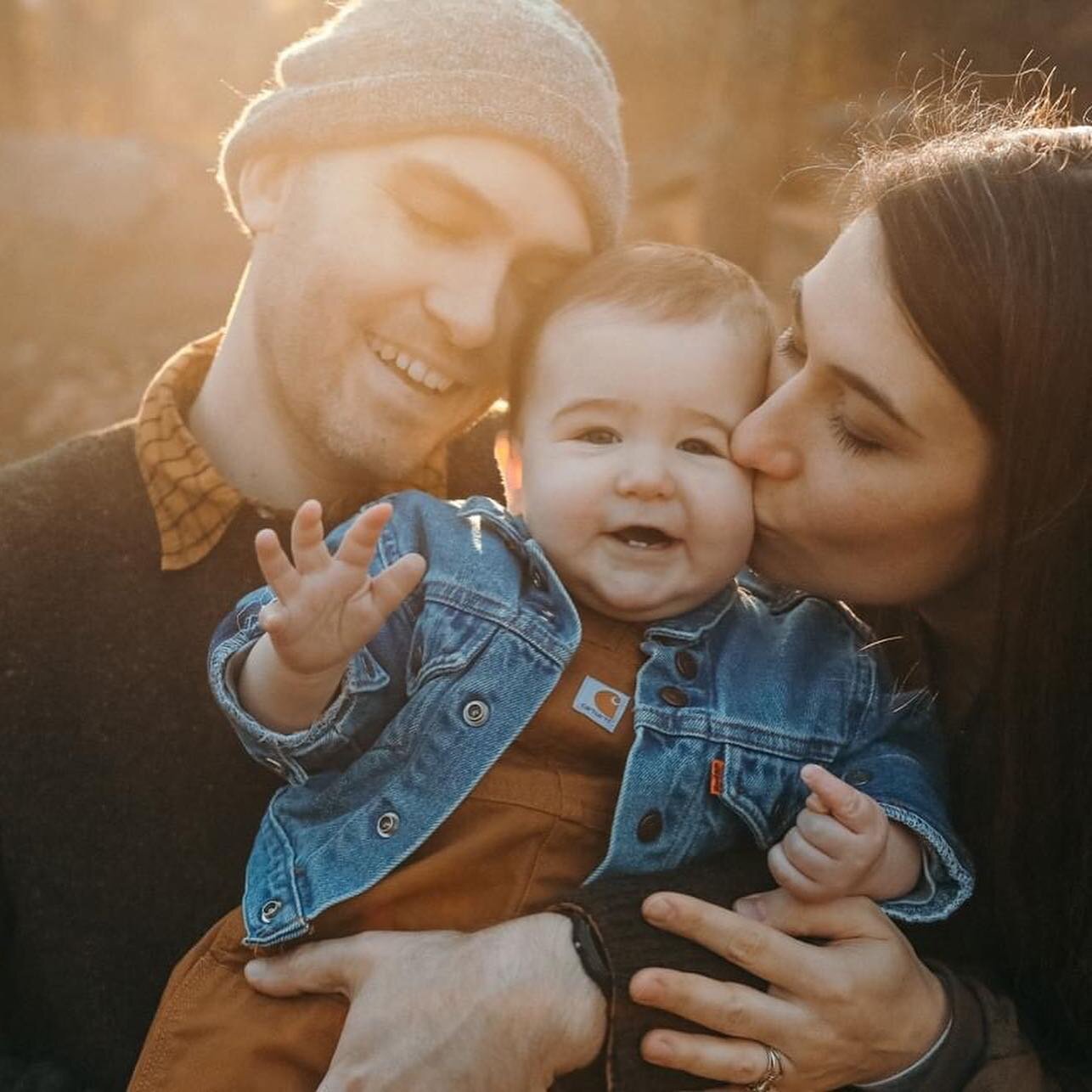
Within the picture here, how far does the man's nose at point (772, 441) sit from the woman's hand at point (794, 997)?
0.72 metres

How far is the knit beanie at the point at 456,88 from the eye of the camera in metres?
2.37

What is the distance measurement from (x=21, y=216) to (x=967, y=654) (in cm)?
1004

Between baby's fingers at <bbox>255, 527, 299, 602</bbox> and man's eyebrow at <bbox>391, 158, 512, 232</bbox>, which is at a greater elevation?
man's eyebrow at <bbox>391, 158, 512, 232</bbox>

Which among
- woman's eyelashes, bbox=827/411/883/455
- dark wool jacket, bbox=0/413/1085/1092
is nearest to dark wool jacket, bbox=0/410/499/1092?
dark wool jacket, bbox=0/413/1085/1092

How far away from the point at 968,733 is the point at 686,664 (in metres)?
0.60

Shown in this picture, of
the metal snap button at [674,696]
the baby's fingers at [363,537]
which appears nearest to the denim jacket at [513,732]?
the metal snap button at [674,696]

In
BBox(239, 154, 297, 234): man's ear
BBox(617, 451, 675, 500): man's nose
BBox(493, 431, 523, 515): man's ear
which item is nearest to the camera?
BBox(617, 451, 675, 500): man's nose

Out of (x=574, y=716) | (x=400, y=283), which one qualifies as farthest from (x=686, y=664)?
(x=400, y=283)

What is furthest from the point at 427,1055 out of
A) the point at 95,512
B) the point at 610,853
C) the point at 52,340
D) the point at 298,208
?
the point at 52,340

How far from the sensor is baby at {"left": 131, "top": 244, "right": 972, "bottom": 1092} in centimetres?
185

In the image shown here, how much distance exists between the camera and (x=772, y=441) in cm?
200

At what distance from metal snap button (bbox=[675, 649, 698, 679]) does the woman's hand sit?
39cm

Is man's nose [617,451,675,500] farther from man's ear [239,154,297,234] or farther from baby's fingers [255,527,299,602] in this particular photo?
man's ear [239,154,297,234]

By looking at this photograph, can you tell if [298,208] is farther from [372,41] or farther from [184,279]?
[184,279]
